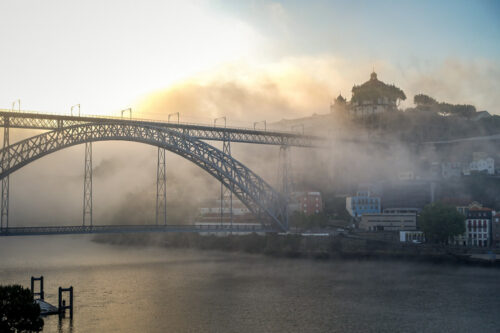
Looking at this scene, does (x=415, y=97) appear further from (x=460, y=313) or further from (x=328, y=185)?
(x=460, y=313)

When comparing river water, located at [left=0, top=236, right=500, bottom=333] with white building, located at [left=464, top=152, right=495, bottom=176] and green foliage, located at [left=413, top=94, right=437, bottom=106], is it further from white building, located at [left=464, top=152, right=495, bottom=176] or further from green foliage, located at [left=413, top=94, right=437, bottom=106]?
green foliage, located at [left=413, top=94, right=437, bottom=106]

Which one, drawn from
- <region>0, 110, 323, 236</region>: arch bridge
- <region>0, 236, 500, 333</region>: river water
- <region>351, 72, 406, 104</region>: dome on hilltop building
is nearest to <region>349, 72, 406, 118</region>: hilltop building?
<region>351, 72, 406, 104</region>: dome on hilltop building

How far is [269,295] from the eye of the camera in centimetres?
3531

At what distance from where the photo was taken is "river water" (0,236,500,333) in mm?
28234

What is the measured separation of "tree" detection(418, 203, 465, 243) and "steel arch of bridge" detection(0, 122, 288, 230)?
14.9 metres

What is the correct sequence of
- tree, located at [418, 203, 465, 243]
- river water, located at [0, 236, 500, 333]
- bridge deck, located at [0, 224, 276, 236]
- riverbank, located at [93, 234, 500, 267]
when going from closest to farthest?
river water, located at [0, 236, 500, 333] < bridge deck, located at [0, 224, 276, 236] < riverbank, located at [93, 234, 500, 267] < tree, located at [418, 203, 465, 243]

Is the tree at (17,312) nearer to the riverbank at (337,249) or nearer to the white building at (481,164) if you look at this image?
the riverbank at (337,249)

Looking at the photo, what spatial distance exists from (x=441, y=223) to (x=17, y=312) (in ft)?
147

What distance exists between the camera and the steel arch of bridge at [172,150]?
41.6 metres

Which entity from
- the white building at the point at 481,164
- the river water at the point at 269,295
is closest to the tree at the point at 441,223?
the river water at the point at 269,295

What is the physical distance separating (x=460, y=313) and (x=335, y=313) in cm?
661

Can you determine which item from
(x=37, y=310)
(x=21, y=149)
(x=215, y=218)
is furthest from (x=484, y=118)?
(x=37, y=310)

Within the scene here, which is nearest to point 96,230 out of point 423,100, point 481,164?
point 481,164

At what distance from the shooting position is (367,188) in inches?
2958
